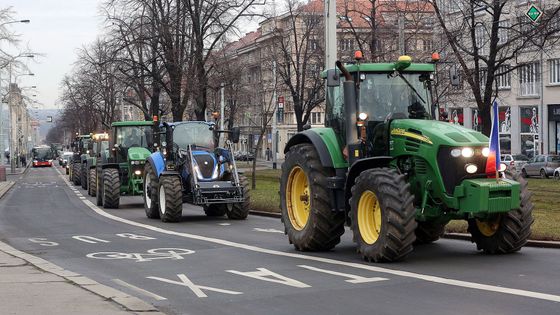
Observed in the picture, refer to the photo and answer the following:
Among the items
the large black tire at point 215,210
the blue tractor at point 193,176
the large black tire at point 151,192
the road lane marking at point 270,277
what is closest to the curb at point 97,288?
the road lane marking at point 270,277

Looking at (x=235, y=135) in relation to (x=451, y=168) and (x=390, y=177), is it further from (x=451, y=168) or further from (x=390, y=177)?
(x=451, y=168)

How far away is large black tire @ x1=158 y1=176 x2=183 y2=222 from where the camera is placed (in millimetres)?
20828

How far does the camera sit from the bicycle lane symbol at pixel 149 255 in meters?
13.9

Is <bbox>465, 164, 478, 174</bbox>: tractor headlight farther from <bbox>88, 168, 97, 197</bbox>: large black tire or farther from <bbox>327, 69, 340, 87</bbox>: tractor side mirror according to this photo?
<bbox>88, 168, 97, 197</bbox>: large black tire

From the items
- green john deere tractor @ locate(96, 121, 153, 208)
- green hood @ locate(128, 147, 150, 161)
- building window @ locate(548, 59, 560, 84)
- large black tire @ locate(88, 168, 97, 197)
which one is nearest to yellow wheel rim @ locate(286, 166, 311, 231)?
green john deere tractor @ locate(96, 121, 153, 208)

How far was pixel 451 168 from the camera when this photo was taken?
1163 centimetres

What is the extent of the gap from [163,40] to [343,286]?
3180 centimetres

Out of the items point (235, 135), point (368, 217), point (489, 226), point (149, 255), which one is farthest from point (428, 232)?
point (235, 135)

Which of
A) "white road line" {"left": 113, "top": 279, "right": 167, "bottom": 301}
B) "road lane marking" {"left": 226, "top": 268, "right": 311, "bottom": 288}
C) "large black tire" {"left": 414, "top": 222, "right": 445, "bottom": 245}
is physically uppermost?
"large black tire" {"left": 414, "top": 222, "right": 445, "bottom": 245}

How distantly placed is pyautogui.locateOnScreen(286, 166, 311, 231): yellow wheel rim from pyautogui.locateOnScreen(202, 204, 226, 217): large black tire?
8.34 m

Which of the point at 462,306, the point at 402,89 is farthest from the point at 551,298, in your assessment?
the point at 402,89

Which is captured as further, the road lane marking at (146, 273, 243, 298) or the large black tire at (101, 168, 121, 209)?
the large black tire at (101, 168, 121, 209)

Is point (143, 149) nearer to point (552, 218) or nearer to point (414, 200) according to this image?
point (552, 218)

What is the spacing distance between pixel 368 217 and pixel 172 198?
372 inches
